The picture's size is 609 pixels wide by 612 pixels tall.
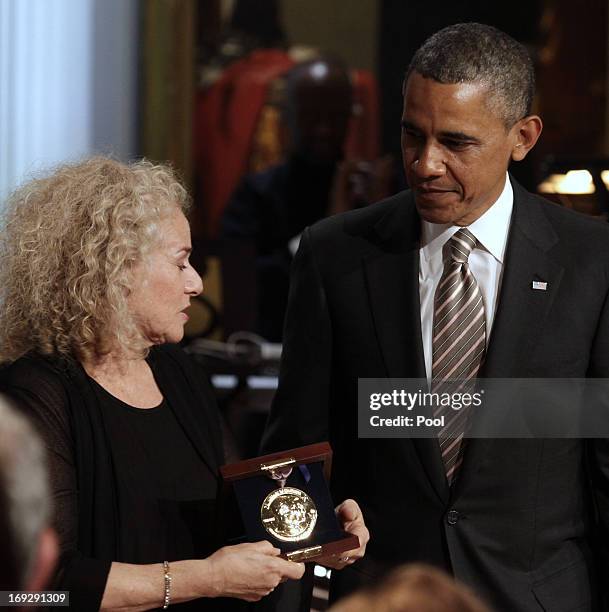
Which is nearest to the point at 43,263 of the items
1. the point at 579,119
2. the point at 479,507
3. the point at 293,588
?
the point at 293,588

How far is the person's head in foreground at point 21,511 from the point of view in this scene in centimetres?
88

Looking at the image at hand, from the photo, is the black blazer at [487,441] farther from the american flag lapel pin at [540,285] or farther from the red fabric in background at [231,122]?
the red fabric in background at [231,122]

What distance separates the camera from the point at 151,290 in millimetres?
2107

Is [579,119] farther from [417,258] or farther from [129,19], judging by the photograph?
[417,258]

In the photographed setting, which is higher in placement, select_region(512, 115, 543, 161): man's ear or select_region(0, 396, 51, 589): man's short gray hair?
select_region(512, 115, 543, 161): man's ear

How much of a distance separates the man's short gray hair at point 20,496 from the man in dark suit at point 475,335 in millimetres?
1166

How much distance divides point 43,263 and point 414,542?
2.82 feet

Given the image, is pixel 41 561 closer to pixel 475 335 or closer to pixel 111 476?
pixel 111 476

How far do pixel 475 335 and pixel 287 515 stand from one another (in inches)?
18.7

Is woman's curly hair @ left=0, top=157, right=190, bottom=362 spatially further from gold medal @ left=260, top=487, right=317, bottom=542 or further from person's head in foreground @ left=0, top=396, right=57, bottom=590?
person's head in foreground @ left=0, top=396, right=57, bottom=590

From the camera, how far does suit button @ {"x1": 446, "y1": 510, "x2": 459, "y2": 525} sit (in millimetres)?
2012

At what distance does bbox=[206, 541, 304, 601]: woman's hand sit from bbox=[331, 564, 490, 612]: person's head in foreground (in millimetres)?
874

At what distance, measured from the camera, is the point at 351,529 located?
202cm

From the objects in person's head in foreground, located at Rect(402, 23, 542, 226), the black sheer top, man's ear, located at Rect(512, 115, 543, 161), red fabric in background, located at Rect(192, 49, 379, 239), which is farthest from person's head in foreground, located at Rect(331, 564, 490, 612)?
red fabric in background, located at Rect(192, 49, 379, 239)
